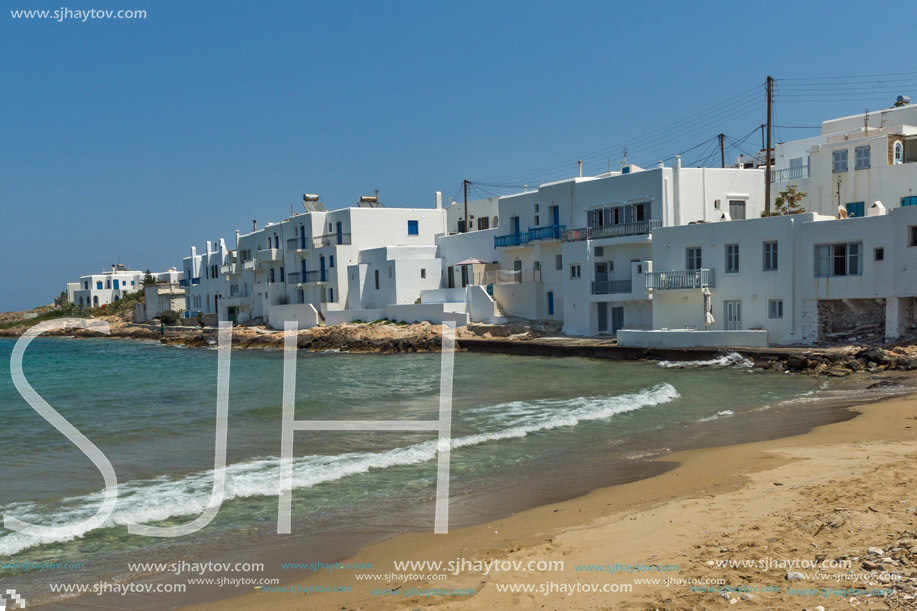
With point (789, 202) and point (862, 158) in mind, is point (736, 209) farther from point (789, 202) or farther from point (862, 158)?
point (862, 158)

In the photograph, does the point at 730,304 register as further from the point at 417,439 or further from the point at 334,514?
the point at 334,514

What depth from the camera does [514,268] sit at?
162 feet

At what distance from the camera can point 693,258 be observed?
35.6 m

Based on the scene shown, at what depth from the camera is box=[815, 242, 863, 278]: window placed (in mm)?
29391

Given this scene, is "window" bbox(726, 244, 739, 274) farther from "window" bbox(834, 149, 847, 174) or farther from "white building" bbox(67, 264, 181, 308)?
"white building" bbox(67, 264, 181, 308)

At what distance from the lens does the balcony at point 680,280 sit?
112ft

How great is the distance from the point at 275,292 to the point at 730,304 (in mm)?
42896

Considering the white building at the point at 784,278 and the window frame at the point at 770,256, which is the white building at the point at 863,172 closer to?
the window frame at the point at 770,256

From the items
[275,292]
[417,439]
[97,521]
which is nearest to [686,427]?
[417,439]

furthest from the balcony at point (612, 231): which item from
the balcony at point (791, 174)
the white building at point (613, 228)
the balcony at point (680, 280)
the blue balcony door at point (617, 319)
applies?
the balcony at point (791, 174)

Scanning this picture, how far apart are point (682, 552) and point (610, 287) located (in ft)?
111

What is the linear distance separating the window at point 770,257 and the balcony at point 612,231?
6664 millimetres

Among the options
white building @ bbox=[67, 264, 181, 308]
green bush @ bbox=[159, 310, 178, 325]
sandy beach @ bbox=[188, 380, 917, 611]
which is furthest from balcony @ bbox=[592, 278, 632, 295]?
white building @ bbox=[67, 264, 181, 308]

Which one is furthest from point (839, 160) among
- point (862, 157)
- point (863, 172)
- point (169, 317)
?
point (169, 317)
